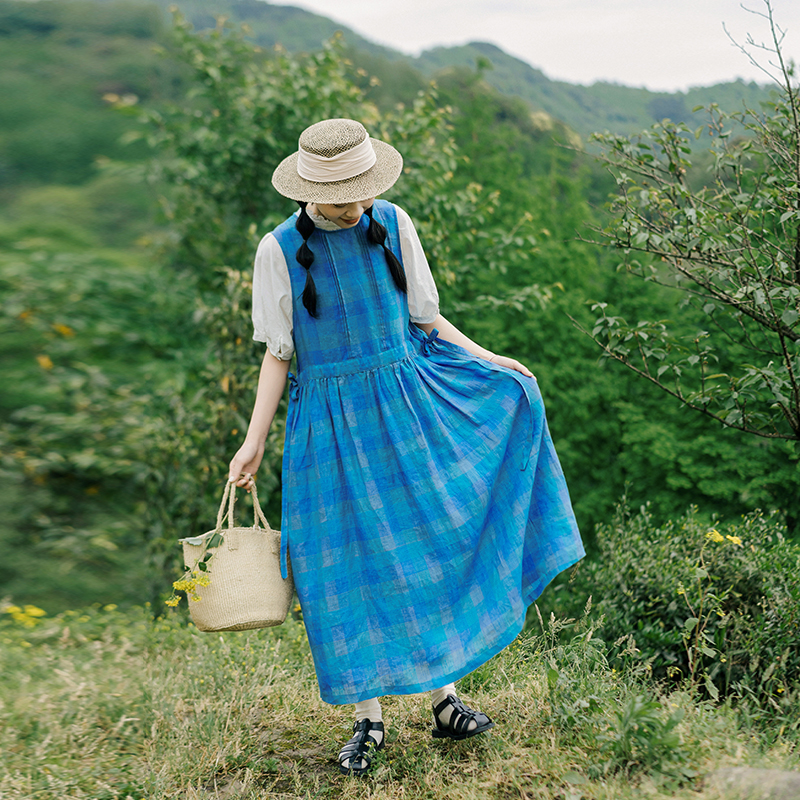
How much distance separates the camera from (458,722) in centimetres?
244

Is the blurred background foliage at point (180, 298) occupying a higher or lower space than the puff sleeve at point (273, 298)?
lower

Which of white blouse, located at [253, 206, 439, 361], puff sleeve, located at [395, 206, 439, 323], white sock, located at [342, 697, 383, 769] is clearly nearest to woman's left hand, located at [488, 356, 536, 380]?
puff sleeve, located at [395, 206, 439, 323]

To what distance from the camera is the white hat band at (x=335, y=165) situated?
2.24 m

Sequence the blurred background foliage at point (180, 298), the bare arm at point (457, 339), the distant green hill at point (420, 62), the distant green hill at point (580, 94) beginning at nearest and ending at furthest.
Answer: the bare arm at point (457, 339) → the distant green hill at point (580, 94) → the blurred background foliage at point (180, 298) → the distant green hill at point (420, 62)

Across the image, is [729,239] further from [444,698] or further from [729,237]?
[444,698]

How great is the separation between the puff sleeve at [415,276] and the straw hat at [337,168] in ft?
0.64

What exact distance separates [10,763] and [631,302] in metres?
9.06

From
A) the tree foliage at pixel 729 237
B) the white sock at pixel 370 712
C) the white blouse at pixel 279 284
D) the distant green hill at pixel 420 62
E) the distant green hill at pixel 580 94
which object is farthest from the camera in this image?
the distant green hill at pixel 420 62

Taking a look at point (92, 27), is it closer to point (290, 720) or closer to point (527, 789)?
point (290, 720)

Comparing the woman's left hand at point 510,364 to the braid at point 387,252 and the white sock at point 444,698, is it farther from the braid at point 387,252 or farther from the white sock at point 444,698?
the white sock at point 444,698

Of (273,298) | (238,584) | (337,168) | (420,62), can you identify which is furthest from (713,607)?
(420,62)

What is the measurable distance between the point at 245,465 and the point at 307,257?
2.17 ft

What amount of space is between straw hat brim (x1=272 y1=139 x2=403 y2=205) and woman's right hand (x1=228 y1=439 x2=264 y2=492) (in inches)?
30.1

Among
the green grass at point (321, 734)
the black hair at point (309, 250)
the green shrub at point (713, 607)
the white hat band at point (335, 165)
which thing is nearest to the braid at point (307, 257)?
the black hair at point (309, 250)
